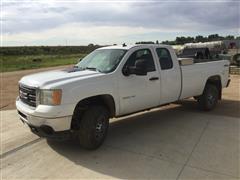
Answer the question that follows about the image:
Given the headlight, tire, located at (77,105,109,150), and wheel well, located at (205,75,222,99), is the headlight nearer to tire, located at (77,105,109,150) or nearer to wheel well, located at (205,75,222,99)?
tire, located at (77,105,109,150)

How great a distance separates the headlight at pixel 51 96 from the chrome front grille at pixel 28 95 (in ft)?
0.78

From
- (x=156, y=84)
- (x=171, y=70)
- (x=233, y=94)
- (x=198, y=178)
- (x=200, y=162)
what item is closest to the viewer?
(x=198, y=178)

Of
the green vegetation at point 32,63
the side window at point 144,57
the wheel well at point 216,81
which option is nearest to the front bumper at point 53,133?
the side window at point 144,57

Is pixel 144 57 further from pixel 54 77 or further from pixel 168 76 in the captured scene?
pixel 54 77

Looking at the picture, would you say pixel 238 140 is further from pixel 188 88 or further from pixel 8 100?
pixel 8 100

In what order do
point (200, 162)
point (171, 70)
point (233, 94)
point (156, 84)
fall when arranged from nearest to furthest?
point (200, 162) → point (156, 84) → point (171, 70) → point (233, 94)

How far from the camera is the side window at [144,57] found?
588 cm

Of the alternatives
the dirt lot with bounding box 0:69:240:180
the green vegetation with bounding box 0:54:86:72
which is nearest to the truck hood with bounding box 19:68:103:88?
the dirt lot with bounding box 0:69:240:180

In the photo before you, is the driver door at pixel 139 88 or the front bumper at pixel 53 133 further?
the driver door at pixel 139 88

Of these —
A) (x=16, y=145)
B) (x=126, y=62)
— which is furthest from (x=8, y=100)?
(x=126, y=62)

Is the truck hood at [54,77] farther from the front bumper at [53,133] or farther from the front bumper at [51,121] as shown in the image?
the front bumper at [53,133]

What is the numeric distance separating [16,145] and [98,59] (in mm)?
2398

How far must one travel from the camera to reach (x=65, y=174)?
438 centimetres

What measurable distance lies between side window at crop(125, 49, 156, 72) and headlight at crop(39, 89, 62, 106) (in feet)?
5.76
